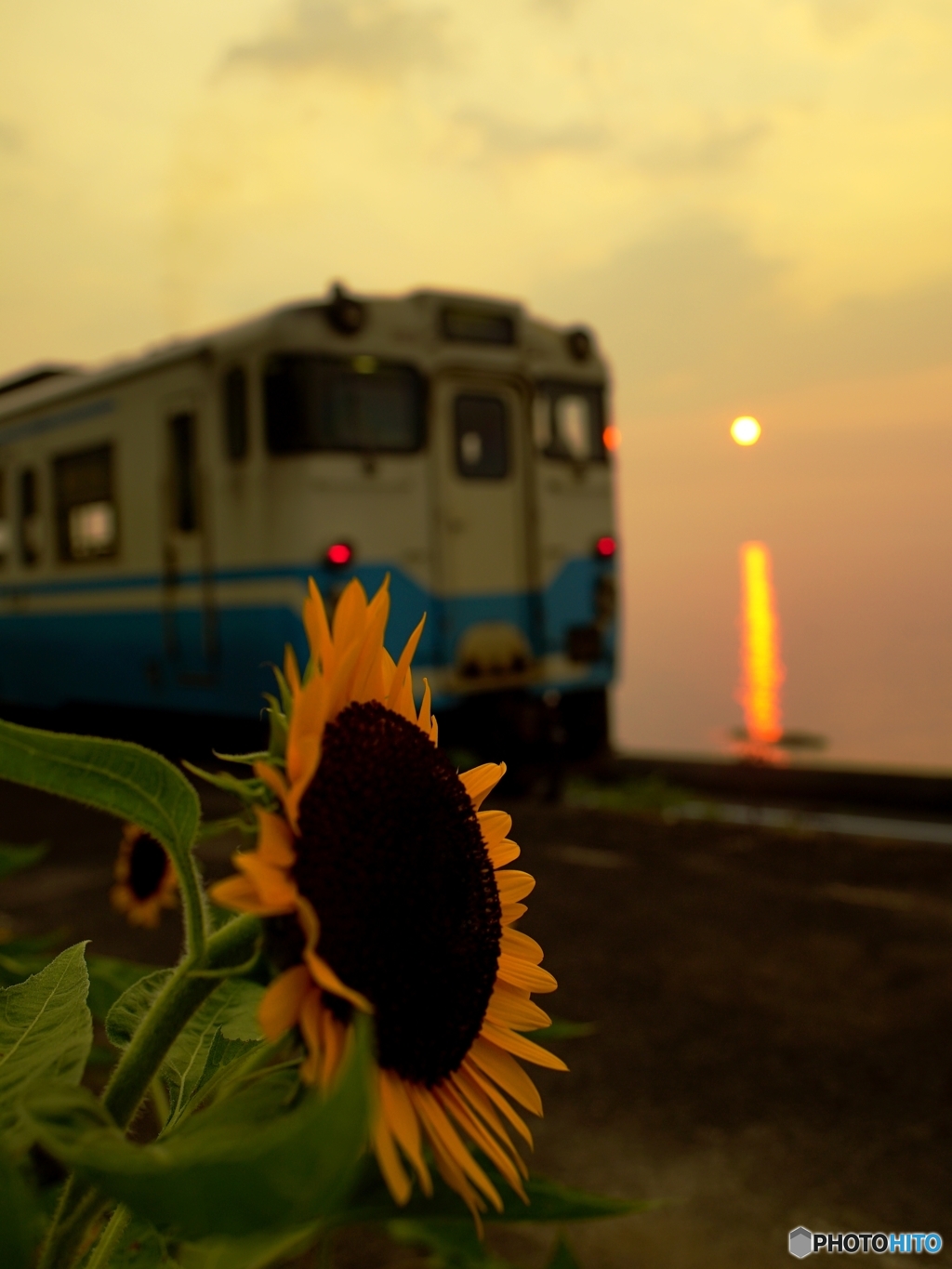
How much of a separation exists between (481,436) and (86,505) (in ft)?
11.3

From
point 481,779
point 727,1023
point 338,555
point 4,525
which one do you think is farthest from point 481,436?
point 481,779

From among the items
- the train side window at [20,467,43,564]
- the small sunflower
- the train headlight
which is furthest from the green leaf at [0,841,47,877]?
the train side window at [20,467,43,564]

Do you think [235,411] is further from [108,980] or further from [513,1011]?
[513,1011]

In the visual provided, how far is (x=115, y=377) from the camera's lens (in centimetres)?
985

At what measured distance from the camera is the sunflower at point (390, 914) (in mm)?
465

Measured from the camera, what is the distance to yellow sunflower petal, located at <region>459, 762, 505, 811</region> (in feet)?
2.02

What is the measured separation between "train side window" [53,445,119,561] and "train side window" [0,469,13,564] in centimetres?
83

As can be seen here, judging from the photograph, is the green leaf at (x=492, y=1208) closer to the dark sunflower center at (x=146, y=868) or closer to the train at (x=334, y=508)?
the dark sunflower center at (x=146, y=868)

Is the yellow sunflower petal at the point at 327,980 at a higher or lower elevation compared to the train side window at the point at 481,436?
lower

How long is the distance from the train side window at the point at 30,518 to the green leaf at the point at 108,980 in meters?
10.5

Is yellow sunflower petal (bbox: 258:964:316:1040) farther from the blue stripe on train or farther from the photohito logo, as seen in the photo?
the blue stripe on train

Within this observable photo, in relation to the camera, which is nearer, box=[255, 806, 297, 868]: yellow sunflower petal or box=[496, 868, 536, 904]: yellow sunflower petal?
box=[255, 806, 297, 868]: yellow sunflower petal

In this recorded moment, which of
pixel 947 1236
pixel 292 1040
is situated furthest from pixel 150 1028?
pixel 947 1236

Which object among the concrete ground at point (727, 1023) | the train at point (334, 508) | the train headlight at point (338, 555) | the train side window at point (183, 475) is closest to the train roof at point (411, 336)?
the train at point (334, 508)
